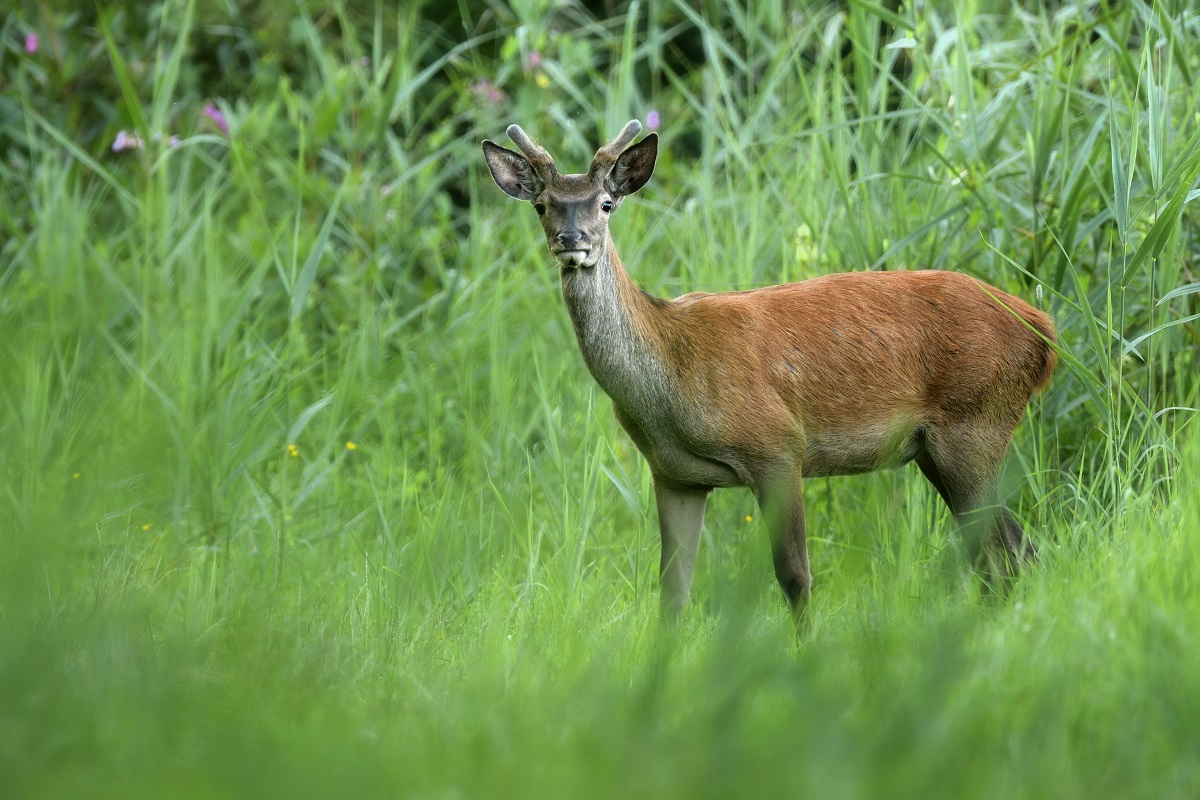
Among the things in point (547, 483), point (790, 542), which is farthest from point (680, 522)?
point (547, 483)

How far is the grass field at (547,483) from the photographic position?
2.75m

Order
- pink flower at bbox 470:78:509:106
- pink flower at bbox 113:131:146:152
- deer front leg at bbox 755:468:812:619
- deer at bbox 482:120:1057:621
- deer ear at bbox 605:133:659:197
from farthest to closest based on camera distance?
pink flower at bbox 470:78:509:106
pink flower at bbox 113:131:146:152
deer ear at bbox 605:133:659:197
deer at bbox 482:120:1057:621
deer front leg at bbox 755:468:812:619

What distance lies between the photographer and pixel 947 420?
17.1 feet

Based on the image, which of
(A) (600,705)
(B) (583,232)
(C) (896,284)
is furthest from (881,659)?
(C) (896,284)

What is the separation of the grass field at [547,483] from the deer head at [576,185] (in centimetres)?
85

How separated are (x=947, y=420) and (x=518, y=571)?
164 cm

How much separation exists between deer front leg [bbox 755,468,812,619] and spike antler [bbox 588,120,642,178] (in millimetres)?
1204

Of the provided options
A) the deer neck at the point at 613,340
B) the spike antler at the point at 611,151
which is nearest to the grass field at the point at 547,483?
the deer neck at the point at 613,340

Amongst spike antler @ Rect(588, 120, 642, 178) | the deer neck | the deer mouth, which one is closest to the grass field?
the deer neck

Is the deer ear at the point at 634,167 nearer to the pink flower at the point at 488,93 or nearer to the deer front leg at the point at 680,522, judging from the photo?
the deer front leg at the point at 680,522

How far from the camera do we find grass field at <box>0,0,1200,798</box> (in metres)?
2.75

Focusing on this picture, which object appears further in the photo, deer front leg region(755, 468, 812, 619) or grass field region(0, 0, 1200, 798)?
deer front leg region(755, 468, 812, 619)

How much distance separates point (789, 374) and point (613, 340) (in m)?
0.65

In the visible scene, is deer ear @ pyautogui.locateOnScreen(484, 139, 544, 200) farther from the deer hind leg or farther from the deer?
the deer hind leg
